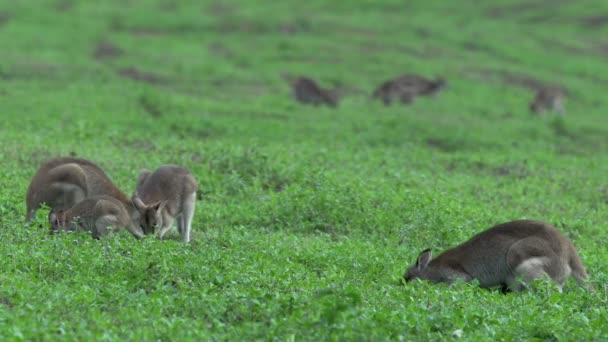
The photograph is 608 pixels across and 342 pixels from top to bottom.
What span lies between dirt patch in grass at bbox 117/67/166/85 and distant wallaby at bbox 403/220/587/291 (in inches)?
679

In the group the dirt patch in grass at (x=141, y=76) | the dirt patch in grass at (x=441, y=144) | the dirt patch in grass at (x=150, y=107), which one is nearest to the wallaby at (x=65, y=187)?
the dirt patch in grass at (x=150, y=107)

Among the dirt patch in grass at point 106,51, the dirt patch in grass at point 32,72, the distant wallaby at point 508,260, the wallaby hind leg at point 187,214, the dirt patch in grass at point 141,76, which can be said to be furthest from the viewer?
the dirt patch in grass at point 106,51

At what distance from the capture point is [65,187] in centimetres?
1089

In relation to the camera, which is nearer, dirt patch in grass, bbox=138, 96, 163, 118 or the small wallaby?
the small wallaby

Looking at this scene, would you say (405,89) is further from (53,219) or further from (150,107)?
(53,219)

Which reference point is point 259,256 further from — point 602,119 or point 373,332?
point 602,119

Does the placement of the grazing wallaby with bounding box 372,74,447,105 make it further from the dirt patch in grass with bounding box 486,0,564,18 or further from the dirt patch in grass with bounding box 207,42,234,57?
the dirt patch in grass with bounding box 486,0,564,18

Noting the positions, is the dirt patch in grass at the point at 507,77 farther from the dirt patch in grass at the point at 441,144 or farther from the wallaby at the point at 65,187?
the wallaby at the point at 65,187

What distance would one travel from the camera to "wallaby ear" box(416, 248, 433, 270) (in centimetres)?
934

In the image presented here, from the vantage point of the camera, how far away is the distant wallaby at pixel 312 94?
948 inches

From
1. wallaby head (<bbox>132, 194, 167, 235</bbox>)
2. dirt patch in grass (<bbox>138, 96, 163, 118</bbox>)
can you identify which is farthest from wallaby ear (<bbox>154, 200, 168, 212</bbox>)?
dirt patch in grass (<bbox>138, 96, 163, 118</bbox>)

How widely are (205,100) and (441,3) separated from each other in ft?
79.7

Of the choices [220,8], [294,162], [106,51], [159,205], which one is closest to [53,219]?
[159,205]

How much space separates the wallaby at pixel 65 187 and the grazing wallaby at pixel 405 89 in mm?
14872
